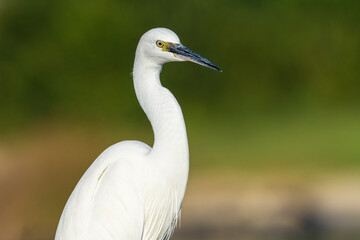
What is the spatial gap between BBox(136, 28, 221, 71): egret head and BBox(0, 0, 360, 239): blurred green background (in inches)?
112

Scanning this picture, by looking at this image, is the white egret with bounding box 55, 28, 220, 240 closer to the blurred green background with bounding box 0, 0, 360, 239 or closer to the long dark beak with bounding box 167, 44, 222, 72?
the long dark beak with bounding box 167, 44, 222, 72

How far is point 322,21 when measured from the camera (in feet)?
17.7

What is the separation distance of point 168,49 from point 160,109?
167 mm

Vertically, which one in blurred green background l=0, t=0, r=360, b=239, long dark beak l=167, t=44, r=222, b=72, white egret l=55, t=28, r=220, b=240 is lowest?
white egret l=55, t=28, r=220, b=240

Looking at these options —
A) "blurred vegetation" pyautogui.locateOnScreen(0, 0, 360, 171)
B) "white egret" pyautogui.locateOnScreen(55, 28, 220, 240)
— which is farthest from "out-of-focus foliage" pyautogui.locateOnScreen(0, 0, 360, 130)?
"white egret" pyautogui.locateOnScreen(55, 28, 220, 240)

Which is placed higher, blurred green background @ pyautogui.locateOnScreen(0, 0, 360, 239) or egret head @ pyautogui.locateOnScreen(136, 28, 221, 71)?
blurred green background @ pyautogui.locateOnScreen(0, 0, 360, 239)

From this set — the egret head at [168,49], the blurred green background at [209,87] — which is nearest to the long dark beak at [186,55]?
the egret head at [168,49]

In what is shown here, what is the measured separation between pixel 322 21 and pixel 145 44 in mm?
3714

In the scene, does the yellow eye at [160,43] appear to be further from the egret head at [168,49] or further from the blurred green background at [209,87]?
the blurred green background at [209,87]

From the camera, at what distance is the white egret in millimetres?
1945

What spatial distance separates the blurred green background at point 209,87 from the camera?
4902 mm

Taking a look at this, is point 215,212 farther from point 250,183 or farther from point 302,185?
point 302,185

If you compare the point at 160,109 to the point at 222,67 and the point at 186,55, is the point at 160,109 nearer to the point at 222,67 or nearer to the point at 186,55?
the point at 186,55

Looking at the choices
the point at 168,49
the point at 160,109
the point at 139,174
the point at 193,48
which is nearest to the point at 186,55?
the point at 168,49
